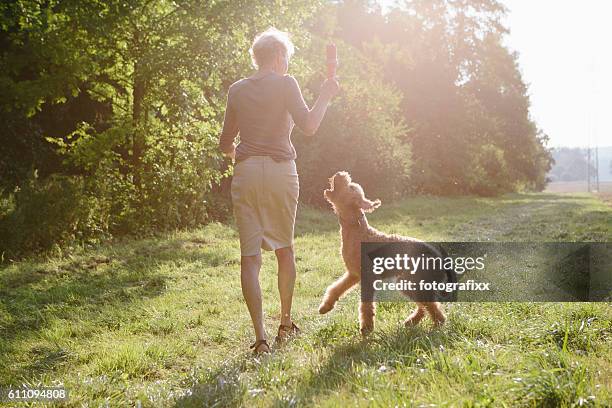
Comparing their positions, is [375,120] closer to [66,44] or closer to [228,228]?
[228,228]

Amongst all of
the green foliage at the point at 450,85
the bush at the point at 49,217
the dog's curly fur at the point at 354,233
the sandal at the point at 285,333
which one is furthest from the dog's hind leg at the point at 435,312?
the green foliage at the point at 450,85

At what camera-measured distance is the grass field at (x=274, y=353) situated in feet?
9.29

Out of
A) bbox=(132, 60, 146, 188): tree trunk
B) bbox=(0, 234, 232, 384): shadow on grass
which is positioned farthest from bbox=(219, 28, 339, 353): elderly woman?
bbox=(132, 60, 146, 188): tree trunk

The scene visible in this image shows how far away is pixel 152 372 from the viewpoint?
13.0ft

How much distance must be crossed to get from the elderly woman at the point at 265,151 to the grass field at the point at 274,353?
2.34 ft

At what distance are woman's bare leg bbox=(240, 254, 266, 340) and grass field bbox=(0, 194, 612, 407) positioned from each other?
243mm

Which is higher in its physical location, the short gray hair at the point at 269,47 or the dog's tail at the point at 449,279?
the short gray hair at the point at 269,47

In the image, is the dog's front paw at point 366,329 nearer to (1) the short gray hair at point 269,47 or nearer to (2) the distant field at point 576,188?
(1) the short gray hair at point 269,47

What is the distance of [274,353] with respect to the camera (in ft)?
12.6

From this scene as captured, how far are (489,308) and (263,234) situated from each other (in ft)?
7.39

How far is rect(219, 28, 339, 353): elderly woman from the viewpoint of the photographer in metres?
3.99

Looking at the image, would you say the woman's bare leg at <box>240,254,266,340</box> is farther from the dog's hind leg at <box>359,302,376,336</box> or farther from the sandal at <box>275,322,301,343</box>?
the dog's hind leg at <box>359,302,376,336</box>

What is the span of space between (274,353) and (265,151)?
1.52 m

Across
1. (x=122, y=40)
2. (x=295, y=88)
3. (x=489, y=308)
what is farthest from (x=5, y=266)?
(x=489, y=308)
